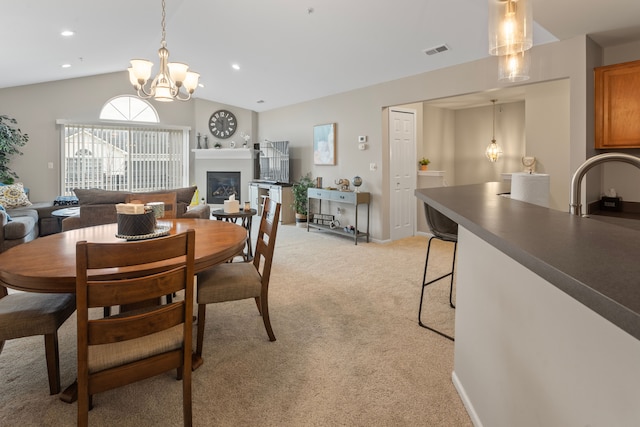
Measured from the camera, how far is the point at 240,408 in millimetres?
1778

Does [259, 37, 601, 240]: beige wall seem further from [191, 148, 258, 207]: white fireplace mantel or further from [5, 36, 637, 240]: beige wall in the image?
[191, 148, 258, 207]: white fireplace mantel

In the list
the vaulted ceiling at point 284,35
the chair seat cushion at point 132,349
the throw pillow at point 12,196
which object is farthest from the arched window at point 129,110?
the chair seat cushion at point 132,349

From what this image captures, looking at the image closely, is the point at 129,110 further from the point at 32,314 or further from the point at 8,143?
the point at 32,314

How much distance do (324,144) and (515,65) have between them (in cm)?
474

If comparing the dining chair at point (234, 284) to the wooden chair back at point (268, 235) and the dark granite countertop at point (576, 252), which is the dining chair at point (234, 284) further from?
the dark granite countertop at point (576, 252)

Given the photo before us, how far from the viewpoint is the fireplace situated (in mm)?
8664

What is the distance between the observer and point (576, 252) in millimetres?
789

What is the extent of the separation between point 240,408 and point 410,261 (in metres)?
3.16

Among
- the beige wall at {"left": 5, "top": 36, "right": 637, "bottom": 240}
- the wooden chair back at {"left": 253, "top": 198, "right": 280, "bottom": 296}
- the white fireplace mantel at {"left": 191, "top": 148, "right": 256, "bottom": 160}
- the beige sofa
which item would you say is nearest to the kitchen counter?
the wooden chair back at {"left": 253, "top": 198, "right": 280, "bottom": 296}

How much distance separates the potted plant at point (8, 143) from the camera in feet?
19.7

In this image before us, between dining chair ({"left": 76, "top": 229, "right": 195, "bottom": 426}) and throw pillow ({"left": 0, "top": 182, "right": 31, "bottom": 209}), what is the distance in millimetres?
5784

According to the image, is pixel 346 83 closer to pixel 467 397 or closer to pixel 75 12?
pixel 75 12

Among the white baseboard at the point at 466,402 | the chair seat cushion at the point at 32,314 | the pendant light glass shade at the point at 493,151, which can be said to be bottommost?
the white baseboard at the point at 466,402

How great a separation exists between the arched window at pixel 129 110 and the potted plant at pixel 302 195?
3815 mm
